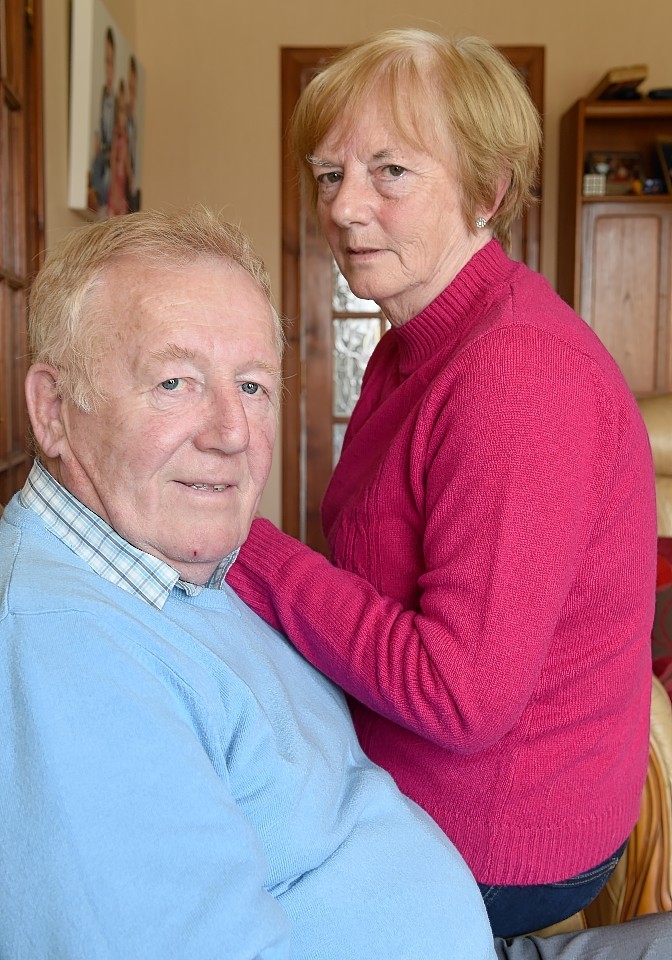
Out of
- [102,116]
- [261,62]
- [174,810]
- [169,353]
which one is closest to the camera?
[174,810]

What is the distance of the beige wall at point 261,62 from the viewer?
13.9 feet

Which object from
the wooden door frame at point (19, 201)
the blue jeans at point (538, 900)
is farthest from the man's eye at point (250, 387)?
the wooden door frame at point (19, 201)

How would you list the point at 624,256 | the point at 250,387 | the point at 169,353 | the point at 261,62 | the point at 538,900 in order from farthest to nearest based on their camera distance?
the point at 261,62 → the point at 624,256 → the point at 538,900 → the point at 250,387 → the point at 169,353

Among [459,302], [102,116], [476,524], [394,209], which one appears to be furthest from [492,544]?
[102,116]

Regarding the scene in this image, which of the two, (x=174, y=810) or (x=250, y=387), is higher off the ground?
(x=250, y=387)

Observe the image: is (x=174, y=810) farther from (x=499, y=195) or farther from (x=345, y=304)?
(x=345, y=304)

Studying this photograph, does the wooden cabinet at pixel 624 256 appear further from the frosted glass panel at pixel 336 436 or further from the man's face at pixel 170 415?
the man's face at pixel 170 415

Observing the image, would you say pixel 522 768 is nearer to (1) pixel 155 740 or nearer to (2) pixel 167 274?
(1) pixel 155 740

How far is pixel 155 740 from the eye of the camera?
2.50 feet

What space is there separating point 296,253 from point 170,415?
3.60 metres

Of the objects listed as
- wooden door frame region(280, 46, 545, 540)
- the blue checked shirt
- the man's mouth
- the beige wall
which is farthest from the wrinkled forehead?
the beige wall

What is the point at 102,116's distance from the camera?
3324 mm

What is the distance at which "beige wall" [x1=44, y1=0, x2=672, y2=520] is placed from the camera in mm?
4250

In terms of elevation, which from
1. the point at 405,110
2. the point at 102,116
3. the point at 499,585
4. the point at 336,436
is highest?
the point at 102,116
